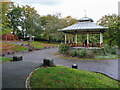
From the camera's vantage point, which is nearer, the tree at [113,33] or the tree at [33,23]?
the tree at [113,33]

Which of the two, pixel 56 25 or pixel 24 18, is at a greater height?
pixel 24 18

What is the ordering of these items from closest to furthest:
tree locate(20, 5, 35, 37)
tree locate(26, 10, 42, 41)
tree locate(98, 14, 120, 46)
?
1. tree locate(98, 14, 120, 46)
2. tree locate(26, 10, 42, 41)
3. tree locate(20, 5, 35, 37)

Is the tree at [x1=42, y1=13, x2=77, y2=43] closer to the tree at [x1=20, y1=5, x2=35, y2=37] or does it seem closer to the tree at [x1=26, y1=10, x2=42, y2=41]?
the tree at [x1=26, y1=10, x2=42, y2=41]

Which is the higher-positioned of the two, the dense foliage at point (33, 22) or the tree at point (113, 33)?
the dense foliage at point (33, 22)

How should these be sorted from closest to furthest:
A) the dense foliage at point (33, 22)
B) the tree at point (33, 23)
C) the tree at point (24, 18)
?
1. the tree at point (33, 23)
2. the dense foliage at point (33, 22)
3. the tree at point (24, 18)

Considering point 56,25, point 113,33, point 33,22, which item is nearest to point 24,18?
point 33,22

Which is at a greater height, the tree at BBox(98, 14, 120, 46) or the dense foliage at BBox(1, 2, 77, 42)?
the dense foliage at BBox(1, 2, 77, 42)

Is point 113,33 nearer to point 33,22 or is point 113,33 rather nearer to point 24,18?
point 33,22

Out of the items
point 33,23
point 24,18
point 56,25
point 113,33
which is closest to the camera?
point 113,33

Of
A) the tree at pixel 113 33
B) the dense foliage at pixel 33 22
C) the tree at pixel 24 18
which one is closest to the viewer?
the tree at pixel 113 33

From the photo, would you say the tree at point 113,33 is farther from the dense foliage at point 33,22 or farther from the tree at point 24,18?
the tree at point 24,18

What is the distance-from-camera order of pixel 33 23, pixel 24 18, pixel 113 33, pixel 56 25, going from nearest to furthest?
pixel 113 33, pixel 33 23, pixel 56 25, pixel 24 18

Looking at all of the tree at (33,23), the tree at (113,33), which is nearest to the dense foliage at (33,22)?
the tree at (33,23)

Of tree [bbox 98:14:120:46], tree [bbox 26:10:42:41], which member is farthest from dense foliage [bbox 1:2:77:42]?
tree [bbox 98:14:120:46]
